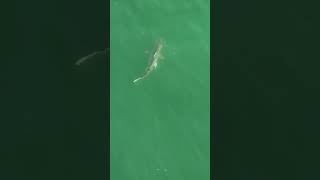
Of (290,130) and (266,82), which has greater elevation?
(266,82)
